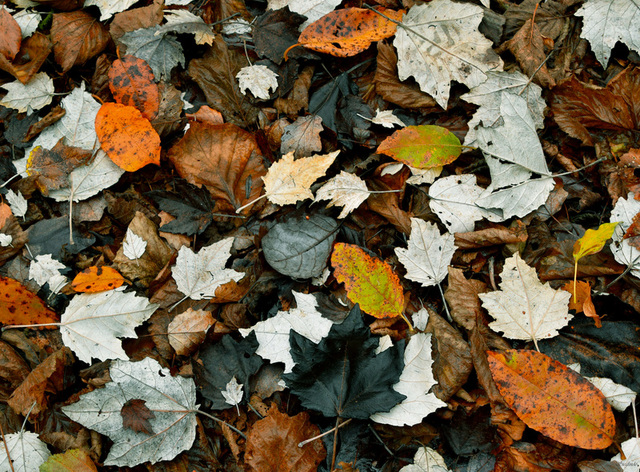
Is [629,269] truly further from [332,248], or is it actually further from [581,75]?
[332,248]

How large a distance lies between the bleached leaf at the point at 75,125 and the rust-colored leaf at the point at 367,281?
50.7 inches

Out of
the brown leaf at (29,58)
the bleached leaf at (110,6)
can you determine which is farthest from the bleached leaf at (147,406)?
the bleached leaf at (110,6)

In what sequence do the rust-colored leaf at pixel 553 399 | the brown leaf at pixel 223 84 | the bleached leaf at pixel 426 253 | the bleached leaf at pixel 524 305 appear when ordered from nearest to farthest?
the rust-colored leaf at pixel 553 399, the bleached leaf at pixel 524 305, the bleached leaf at pixel 426 253, the brown leaf at pixel 223 84

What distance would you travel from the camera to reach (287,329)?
174 centimetres

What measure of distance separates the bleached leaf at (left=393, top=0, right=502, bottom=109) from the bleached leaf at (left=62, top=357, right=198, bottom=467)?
5.44ft

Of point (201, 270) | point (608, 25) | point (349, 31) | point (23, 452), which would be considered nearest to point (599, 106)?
point (608, 25)

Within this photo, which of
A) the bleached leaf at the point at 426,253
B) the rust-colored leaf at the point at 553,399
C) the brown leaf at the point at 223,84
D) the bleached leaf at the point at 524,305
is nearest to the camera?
the rust-colored leaf at the point at 553,399

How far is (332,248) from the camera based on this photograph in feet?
5.91

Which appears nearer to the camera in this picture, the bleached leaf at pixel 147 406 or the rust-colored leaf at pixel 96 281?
the bleached leaf at pixel 147 406

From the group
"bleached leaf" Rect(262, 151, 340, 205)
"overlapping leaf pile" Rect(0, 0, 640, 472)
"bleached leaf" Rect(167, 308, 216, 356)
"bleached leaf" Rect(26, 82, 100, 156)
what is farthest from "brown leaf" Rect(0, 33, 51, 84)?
"bleached leaf" Rect(167, 308, 216, 356)

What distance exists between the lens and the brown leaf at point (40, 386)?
174 centimetres

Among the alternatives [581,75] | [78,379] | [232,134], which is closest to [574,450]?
[581,75]

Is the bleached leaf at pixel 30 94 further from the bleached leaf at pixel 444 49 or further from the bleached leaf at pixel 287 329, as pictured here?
the bleached leaf at pixel 444 49

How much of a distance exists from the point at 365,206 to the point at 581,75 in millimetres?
1133
